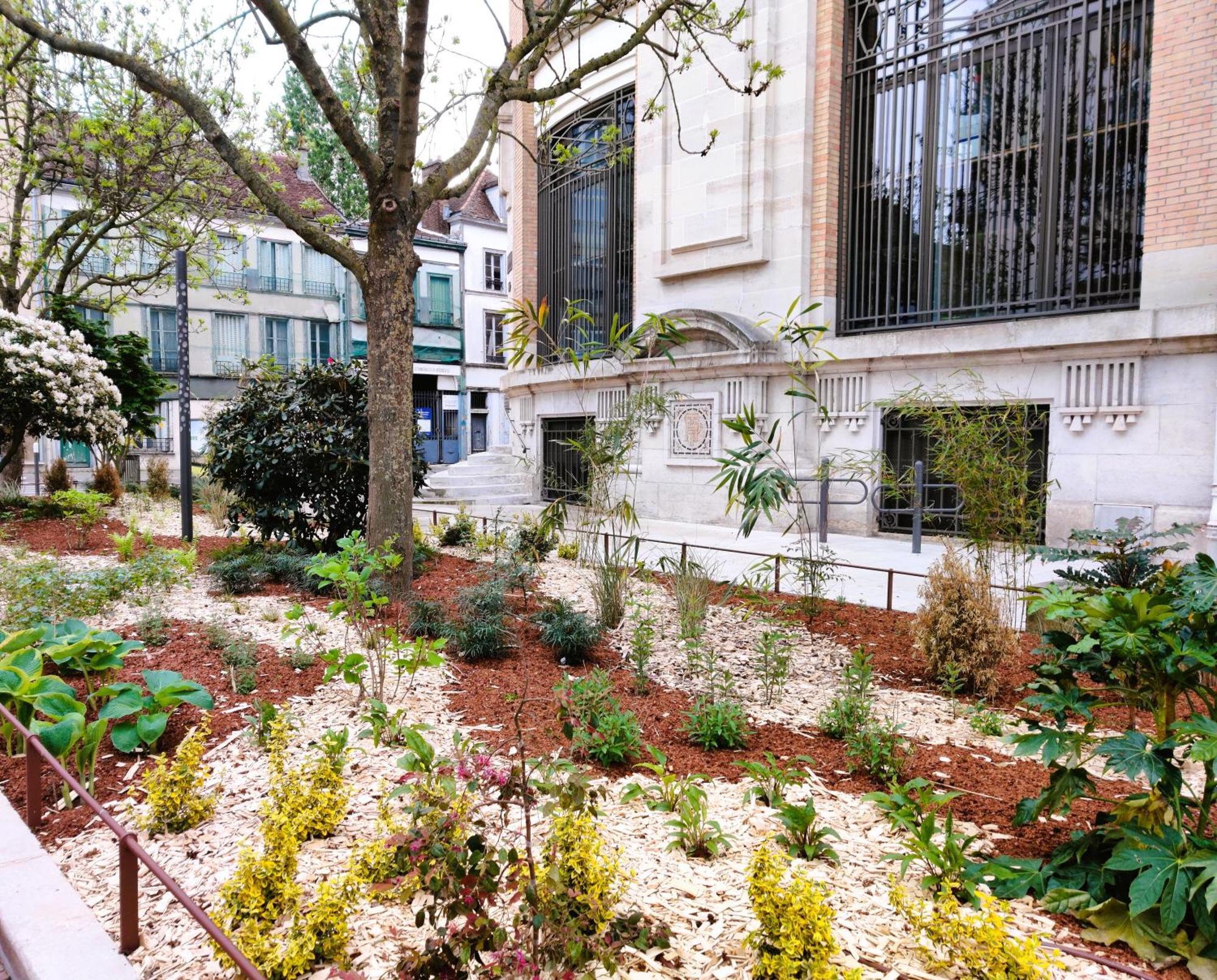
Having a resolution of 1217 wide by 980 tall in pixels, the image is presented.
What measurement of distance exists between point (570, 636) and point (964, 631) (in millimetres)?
2554

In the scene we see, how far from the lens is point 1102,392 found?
31.9ft

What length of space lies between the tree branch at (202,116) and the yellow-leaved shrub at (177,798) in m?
4.30

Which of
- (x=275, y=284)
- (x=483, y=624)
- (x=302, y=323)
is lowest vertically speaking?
(x=483, y=624)

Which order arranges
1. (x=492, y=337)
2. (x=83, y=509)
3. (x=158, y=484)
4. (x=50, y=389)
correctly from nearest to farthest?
(x=83, y=509), (x=50, y=389), (x=158, y=484), (x=492, y=337)

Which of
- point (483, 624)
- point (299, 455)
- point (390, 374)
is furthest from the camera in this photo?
point (299, 455)

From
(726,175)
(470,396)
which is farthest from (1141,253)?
(470,396)

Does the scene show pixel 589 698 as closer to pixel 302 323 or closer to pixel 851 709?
pixel 851 709

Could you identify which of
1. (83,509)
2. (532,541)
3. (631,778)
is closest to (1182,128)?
(532,541)

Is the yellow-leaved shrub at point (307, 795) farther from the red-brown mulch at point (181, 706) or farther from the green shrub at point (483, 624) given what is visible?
the green shrub at point (483, 624)

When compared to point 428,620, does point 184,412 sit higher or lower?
higher

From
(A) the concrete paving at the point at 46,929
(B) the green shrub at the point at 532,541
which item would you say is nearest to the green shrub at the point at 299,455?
(B) the green shrub at the point at 532,541

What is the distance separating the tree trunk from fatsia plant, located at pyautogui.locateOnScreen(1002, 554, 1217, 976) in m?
5.05

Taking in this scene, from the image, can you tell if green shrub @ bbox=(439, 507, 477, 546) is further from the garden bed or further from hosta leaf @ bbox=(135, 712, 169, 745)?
hosta leaf @ bbox=(135, 712, 169, 745)

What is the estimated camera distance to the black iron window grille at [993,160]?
396 inches
